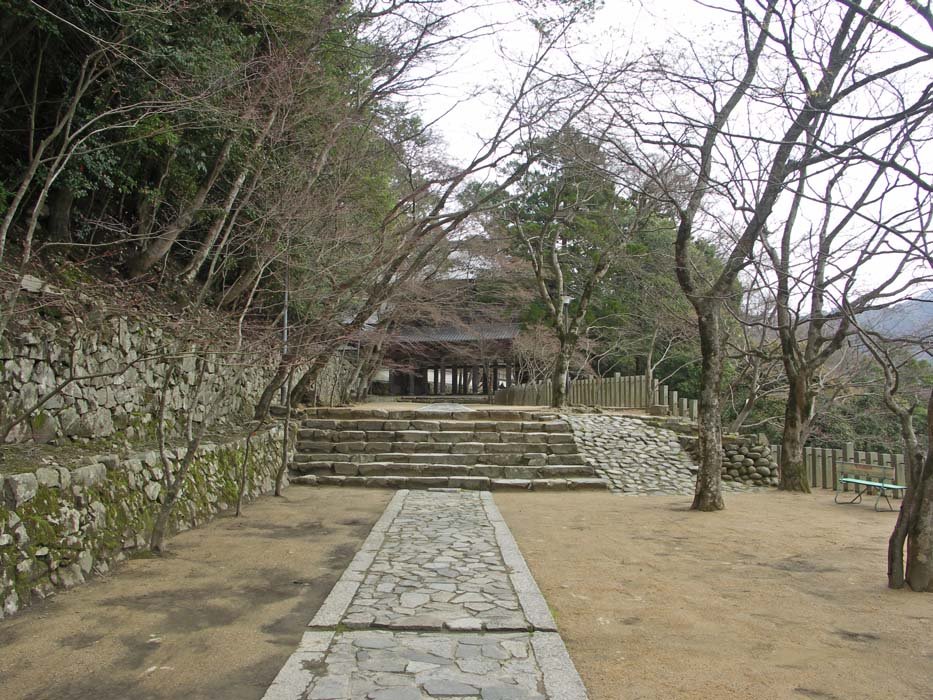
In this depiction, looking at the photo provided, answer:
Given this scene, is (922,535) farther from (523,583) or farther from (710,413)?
(710,413)

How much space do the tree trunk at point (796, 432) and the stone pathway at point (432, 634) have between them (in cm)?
728

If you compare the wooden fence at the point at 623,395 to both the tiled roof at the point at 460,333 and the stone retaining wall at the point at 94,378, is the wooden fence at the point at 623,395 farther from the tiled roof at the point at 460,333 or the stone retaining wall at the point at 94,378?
the stone retaining wall at the point at 94,378

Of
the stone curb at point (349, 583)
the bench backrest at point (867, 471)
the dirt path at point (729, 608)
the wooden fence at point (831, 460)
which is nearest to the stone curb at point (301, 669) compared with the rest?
the stone curb at point (349, 583)

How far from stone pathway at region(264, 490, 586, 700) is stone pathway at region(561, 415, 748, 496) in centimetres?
554

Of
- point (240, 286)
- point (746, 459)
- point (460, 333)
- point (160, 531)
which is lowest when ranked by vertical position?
point (160, 531)

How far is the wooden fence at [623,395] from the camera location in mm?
15617

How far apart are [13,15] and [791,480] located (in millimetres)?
12419

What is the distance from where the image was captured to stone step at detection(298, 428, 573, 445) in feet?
40.8

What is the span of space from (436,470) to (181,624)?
741 centimetres

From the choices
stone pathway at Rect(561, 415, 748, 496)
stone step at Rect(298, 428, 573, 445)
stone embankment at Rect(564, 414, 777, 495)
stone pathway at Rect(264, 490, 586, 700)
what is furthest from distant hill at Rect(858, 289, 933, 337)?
stone pathway at Rect(264, 490, 586, 700)

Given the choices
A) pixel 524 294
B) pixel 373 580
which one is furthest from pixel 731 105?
pixel 524 294

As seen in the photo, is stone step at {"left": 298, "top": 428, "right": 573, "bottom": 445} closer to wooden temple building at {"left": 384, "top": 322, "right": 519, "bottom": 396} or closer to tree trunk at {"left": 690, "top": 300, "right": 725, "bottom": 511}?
tree trunk at {"left": 690, "top": 300, "right": 725, "bottom": 511}

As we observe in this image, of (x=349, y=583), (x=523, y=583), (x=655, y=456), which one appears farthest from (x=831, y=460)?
(x=349, y=583)

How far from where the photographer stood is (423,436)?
12453mm
